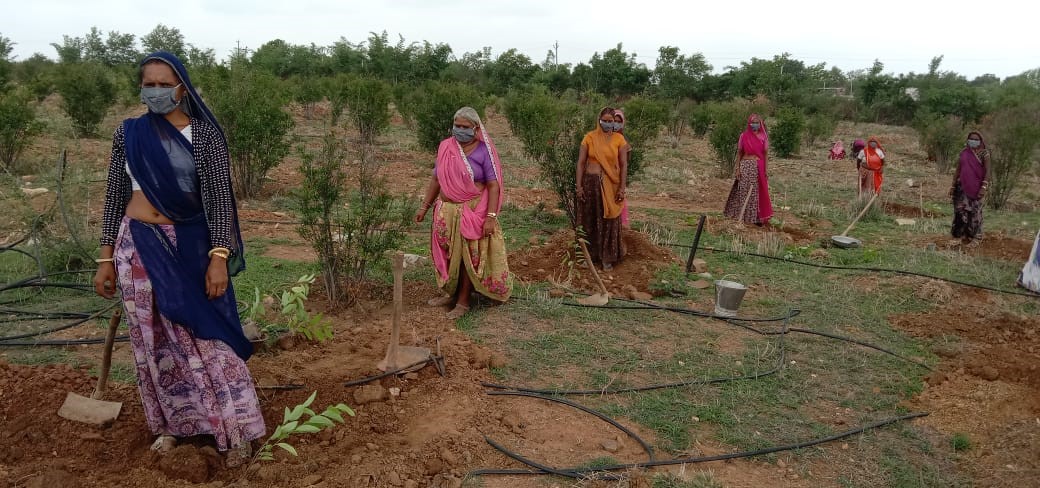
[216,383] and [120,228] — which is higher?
[120,228]

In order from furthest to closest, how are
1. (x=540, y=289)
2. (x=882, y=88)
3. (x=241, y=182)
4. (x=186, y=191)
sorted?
(x=882, y=88)
(x=241, y=182)
(x=540, y=289)
(x=186, y=191)

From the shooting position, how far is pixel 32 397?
3219 millimetres

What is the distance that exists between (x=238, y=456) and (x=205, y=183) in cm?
114

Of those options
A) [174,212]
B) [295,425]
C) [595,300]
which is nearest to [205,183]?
[174,212]

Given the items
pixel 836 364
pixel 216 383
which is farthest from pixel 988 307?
pixel 216 383

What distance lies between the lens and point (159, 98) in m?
2.55

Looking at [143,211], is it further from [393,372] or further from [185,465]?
[393,372]

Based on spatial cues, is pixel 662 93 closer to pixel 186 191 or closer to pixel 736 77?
pixel 736 77

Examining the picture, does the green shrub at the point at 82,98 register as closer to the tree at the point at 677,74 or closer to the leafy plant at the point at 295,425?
the leafy plant at the point at 295,425

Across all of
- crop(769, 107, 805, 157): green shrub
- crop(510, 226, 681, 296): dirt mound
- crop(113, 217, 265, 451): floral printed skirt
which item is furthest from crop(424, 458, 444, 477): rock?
crop(769, 107, 805, 157): green shrub

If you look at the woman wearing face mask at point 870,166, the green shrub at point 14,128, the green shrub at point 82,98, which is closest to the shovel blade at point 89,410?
the green shrub at point 14,128

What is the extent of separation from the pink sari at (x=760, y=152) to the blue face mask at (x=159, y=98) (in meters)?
7.28

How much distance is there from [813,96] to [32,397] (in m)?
34.1

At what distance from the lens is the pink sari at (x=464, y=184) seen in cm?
465
